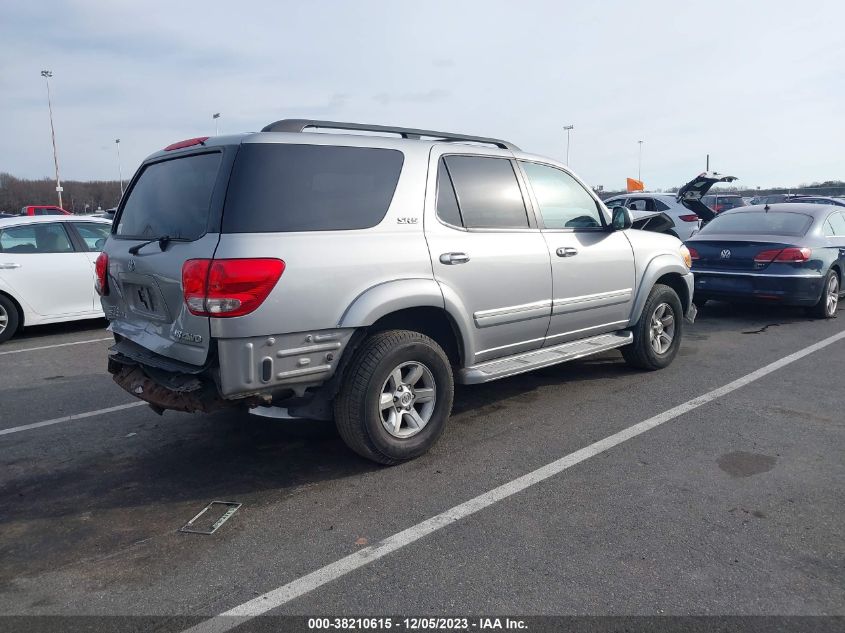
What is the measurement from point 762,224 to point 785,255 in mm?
899

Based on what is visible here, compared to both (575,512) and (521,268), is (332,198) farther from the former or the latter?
(575,512)

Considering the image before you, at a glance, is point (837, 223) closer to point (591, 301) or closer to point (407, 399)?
point (591, 301)

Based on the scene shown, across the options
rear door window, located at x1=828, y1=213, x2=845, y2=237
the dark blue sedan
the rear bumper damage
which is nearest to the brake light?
the rear bumper damage

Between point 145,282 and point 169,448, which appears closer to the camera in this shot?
point 145,282

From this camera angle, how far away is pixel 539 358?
4.97m

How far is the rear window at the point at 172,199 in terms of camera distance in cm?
372

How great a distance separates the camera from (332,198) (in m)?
3.87

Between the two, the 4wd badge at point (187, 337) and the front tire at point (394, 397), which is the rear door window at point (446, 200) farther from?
the 4wd badge at point (187, 337)

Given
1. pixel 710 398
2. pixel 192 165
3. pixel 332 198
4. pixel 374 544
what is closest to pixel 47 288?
pixel 192 165

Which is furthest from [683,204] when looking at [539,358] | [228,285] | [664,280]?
[228,285]

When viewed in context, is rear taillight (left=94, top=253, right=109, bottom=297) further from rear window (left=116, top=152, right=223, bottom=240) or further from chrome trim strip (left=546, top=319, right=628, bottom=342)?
chrome trim strip (left=546, top=319, right=628, bottom=342)

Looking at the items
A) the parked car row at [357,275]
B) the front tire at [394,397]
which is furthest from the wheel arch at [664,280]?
the front tire at [394,397]

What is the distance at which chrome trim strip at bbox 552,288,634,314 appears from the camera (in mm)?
5134

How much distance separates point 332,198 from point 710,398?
3.53 meters
